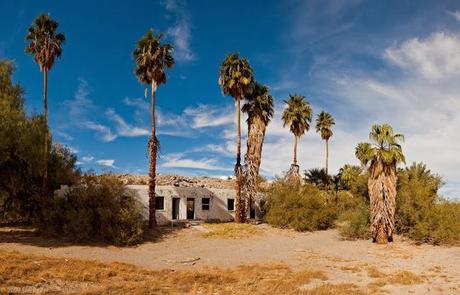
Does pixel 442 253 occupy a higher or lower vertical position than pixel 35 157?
lower

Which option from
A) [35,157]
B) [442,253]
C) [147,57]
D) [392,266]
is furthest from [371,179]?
[35,157]

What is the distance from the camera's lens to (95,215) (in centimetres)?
3066

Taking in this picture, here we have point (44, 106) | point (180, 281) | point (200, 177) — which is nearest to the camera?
point (180, 281)

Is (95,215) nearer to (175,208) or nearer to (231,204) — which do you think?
(175,208)

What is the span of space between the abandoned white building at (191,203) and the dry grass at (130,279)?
17.5 metres

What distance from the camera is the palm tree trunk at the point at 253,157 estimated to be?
142 ft

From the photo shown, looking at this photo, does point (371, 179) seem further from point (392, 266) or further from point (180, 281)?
point (180, 281)

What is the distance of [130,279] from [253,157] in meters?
26.6

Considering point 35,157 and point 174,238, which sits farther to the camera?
point 174,238

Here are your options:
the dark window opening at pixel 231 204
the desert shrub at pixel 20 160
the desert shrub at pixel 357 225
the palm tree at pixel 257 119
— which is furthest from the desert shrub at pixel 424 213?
the desert shrub at pixel 20 160

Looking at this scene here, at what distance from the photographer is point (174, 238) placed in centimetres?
3403

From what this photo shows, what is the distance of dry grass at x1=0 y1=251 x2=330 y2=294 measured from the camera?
17.4 metres

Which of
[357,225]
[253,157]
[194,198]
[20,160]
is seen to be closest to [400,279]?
[357,225]

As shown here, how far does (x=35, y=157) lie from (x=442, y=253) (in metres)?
26.9
